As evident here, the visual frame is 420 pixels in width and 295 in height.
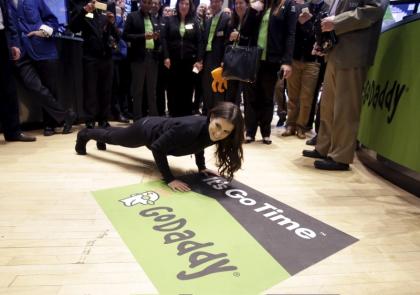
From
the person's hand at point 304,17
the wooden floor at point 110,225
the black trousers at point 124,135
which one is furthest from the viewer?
the person's hand at point 304,17

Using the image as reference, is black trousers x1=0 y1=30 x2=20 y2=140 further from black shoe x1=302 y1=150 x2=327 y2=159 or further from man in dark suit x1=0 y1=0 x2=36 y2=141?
black shoe x1=302 y1=150 x2=327 y2=159

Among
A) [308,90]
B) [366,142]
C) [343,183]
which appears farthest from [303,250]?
[308,90]

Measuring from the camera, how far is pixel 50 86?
3.12 metres

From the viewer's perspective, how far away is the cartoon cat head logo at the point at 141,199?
5.63ft

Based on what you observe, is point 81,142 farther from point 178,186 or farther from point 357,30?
point 357,30

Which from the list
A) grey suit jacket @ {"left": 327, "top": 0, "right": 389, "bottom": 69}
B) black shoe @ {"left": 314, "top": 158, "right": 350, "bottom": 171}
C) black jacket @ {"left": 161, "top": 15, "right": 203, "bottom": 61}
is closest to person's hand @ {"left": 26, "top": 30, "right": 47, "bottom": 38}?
black jacket @ {"left": 161, "top": 15, "right": 203, "bottom": 61}

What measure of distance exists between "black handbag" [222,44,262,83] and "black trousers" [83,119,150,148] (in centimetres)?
101

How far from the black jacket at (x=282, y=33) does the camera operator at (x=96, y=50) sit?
1.51 m

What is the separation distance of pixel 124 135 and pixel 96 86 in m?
1.36

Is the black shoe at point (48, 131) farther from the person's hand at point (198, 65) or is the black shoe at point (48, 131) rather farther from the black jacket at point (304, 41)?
the black jacket at point (304, 41)

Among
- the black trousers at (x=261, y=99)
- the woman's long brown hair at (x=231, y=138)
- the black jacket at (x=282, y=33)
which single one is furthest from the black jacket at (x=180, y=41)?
the woman's long brown hair at (x=231, y=138)

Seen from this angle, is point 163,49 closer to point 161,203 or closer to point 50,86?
point 50,86

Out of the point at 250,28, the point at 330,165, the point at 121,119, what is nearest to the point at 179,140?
the point at 330,165

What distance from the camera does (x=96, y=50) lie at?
10.6 ft
